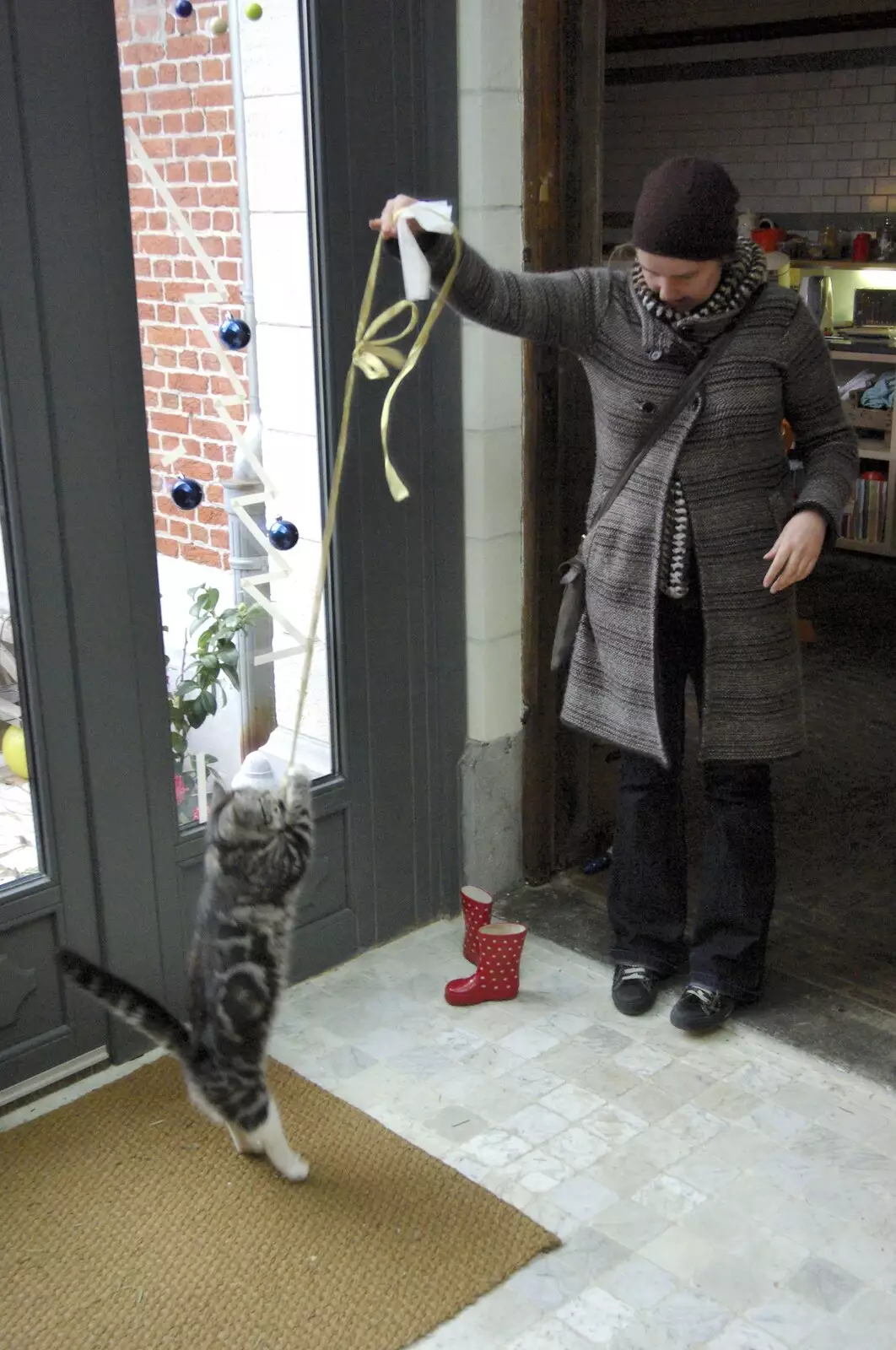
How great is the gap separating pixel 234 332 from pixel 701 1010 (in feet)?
5.34

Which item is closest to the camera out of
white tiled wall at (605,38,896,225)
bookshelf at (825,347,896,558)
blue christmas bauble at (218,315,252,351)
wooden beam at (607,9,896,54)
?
blue christmas bauble at (218,315,252,351)

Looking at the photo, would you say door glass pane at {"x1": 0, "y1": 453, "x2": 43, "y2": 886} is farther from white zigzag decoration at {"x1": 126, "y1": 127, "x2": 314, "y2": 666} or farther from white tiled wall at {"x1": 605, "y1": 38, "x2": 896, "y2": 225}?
white tiled wall at {"x1": 605, "y1": 38, "x2": 896, "y2": 225}

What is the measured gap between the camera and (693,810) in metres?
3.82

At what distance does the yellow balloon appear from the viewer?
8.15ft

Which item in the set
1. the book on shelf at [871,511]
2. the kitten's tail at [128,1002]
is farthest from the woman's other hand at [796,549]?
the book on shelf at [871,511]

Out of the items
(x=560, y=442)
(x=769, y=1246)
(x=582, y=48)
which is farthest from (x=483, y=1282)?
(x=582, y=48)

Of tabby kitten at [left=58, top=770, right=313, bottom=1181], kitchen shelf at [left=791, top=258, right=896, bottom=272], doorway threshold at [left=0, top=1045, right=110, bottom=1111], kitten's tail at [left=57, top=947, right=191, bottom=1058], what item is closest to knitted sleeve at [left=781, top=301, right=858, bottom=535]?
tabby kitten at [left=58, top=770, right=313, bottom=1181]

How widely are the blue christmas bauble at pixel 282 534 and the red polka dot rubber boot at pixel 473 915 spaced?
0.86 m

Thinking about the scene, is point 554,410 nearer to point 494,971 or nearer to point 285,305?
point 285,305

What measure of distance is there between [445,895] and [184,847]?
0.77m

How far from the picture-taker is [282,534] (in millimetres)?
2832

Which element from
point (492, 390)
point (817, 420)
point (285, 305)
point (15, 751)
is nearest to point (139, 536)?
point (15, 751)

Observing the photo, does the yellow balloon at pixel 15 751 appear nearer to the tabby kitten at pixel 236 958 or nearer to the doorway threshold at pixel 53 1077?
the tabby kitten at pixel 236 958

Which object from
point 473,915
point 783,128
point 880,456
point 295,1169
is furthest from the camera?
point 783,128
